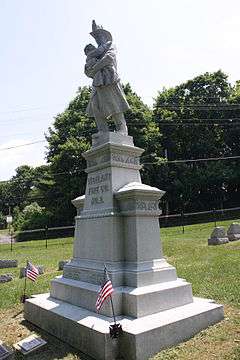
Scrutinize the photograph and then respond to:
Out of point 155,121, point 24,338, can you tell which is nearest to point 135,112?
point 155,121

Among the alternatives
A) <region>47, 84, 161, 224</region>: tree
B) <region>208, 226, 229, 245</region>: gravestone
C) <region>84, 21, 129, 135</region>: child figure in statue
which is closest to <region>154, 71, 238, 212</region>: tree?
<region>47, 84, 161, 224</region>: tree

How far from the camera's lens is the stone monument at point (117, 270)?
20.3ft

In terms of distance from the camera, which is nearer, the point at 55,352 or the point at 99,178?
the point at 55,352

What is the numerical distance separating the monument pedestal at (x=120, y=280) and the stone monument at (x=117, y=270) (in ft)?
0.05

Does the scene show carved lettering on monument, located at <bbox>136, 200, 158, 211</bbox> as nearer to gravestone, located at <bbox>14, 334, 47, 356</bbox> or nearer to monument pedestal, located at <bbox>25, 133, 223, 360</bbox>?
monument pedestal, located at <bbox>25, 133, 223, 360</bbox>

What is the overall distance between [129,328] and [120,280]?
1229 millimetres

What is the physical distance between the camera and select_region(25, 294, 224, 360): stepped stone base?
586cm

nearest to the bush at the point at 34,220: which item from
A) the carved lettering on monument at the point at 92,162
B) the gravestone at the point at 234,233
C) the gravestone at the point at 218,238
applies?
the gravestone at the point at 234,233

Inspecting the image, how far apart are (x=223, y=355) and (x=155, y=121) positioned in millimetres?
34453

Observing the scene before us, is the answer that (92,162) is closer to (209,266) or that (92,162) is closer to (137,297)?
(137,297)

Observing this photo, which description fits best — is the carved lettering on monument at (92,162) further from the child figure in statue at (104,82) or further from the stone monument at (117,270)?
the child figure in statue at (104,82)

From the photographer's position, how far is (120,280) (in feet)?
23.4

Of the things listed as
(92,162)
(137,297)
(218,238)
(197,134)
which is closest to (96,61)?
(92,162)

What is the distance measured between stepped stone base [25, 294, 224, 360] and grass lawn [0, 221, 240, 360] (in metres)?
0.15
